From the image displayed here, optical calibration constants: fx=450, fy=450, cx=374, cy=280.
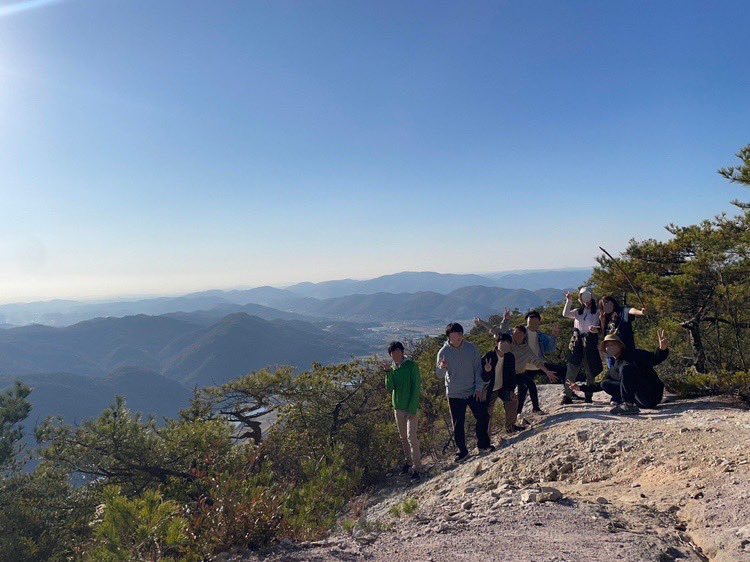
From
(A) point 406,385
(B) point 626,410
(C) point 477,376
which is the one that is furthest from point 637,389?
(A) point 406,385

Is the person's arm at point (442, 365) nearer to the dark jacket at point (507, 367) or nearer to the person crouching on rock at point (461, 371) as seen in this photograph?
the person crouching on rock at point (461, 371)

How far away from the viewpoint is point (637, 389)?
720cm

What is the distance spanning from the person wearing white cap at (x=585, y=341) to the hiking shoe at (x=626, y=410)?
113 cm

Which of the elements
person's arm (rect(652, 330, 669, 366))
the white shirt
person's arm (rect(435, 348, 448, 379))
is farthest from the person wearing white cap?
person's arm (rect(435, 348, 448, 379))

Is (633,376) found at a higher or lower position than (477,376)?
lower

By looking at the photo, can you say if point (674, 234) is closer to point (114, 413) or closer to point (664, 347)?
point (664, 347)

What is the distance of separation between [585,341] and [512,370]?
5.71ft

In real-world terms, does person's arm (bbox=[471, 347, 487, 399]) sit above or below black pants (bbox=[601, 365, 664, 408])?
above

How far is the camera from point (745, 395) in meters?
7.26

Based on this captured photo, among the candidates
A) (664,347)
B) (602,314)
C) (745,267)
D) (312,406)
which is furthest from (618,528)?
(312,406)

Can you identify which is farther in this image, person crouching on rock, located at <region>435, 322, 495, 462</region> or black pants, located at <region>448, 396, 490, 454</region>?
black pants, located at <region>448, 396, 490, 454</region>

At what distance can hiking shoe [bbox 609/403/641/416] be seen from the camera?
7.02 m

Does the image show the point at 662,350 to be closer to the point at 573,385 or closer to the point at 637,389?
the point at 637,389

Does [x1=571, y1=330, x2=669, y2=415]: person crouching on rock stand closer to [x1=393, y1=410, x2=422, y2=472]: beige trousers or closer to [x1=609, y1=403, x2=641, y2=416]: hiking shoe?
[x1=609, y1=403, x2=641, y2=416]: hiking shoe
